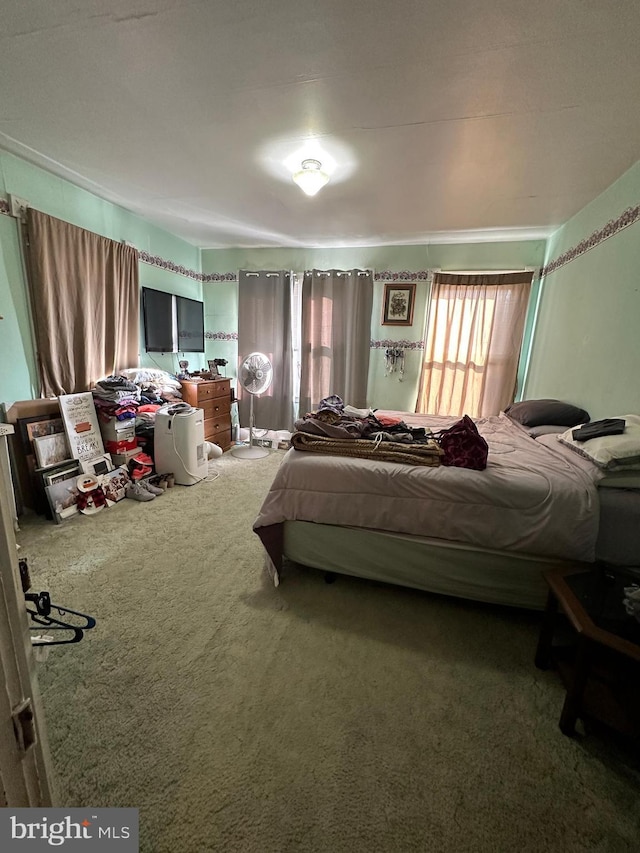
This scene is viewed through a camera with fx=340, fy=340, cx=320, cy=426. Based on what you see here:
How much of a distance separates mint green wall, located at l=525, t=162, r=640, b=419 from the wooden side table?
120cm

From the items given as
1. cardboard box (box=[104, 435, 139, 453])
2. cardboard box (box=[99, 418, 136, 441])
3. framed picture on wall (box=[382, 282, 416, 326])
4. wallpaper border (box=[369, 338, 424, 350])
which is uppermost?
framed picture on wall (box=[382, 282, 416, 326])

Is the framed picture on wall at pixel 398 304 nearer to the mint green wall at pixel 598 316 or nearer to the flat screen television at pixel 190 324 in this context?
the mint green wall at pixel 598 316

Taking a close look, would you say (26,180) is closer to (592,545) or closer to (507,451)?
(507,451)

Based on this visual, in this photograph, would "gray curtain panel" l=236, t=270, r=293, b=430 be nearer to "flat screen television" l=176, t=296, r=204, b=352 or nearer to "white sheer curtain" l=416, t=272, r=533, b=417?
"flat screen television" l=176, t=296, r=204, b=352

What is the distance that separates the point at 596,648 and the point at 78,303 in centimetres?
370

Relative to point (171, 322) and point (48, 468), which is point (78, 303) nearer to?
point (171, 322)

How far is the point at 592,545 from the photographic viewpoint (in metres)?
1.49

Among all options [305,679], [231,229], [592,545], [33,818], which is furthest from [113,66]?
[592,545]

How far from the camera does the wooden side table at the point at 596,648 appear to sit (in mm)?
1062

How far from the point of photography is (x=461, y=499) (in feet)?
5.28

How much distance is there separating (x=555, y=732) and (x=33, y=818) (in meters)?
1.48

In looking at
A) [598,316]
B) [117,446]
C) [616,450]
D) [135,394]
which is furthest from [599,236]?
[117,446]

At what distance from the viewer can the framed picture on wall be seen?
3.93 m

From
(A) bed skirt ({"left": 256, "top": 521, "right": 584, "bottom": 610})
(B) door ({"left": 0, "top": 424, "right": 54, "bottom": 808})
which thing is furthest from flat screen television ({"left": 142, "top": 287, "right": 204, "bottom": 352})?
(B) door ({"left": 0, "top": 424, "right": 54, "bottom": 808})
